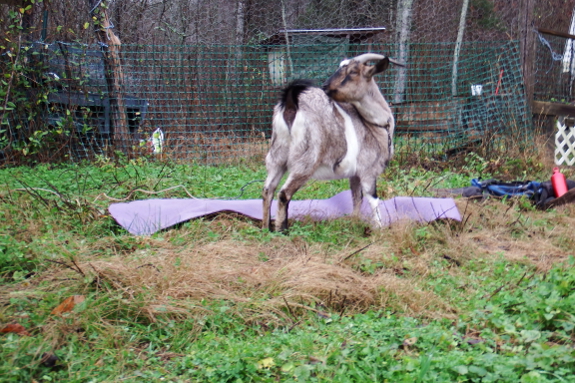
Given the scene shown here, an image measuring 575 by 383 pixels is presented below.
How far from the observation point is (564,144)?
769cm

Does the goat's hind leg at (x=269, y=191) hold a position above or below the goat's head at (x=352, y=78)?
below

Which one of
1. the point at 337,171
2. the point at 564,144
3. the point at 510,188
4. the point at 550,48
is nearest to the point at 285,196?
the point at 337,171

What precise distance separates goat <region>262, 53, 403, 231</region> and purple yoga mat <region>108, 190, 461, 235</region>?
0.22 meters

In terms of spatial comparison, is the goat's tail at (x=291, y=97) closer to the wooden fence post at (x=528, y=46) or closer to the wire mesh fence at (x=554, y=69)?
the wooden fence post at (x=528, y=46)

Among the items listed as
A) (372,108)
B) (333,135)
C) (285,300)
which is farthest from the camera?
(372,108)

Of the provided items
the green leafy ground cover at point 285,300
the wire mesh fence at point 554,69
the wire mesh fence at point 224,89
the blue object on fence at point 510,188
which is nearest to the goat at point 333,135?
the green leafy ground cover at point 285,300

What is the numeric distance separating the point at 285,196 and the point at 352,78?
1238 mm

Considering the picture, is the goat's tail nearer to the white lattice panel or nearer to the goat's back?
the goat's back

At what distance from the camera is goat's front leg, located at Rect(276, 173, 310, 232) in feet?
15.1

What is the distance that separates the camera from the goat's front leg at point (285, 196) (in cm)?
459

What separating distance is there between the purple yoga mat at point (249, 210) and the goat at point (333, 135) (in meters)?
0.22

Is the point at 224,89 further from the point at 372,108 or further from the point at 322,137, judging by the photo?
the point at 322,137

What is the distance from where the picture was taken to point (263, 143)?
8.59 m

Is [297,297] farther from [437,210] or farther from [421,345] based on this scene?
[437,210]
